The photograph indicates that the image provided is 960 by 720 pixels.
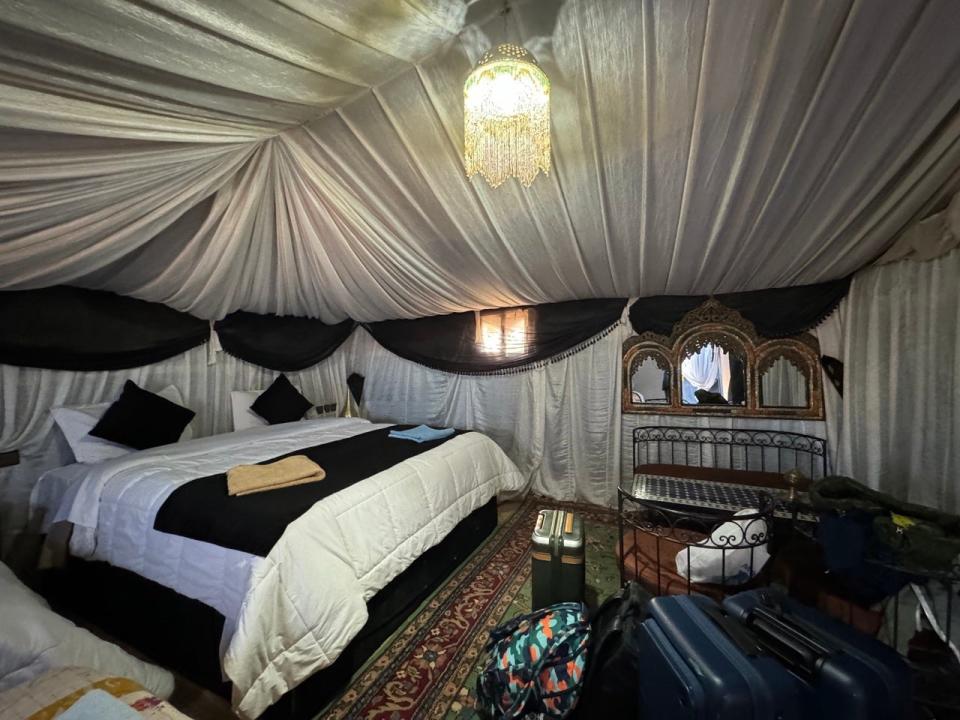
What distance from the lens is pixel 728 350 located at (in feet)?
9.84

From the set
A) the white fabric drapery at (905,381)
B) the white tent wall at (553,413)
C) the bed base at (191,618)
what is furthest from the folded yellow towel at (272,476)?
the white fabric drapery at (905,381)

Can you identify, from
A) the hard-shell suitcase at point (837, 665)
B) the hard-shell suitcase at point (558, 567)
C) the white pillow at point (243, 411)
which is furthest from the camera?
the white pillow at point (243, 411)

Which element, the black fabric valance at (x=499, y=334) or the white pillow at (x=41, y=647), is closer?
the white pillow at (x=41, y=647)

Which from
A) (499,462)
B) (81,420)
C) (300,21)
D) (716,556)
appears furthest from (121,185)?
(716,556)

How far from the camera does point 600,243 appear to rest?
2.49 m

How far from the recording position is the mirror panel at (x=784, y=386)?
9.12ft

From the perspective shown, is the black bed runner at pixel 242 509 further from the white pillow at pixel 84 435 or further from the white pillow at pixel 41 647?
the white pillow at pixel 84 435

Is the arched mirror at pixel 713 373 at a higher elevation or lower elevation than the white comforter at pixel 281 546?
higher

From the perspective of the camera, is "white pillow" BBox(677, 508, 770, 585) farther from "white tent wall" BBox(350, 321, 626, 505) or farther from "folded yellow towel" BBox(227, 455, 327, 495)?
"folded yellow towel" BBox(227, 455, 327, 495)

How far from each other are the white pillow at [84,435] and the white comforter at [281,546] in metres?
0.29

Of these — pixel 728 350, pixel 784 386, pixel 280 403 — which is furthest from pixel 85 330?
pixel 784 386

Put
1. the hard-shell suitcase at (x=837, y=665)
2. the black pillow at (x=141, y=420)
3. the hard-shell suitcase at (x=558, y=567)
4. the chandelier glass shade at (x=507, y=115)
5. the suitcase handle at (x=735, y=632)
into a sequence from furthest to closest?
the black pillow at (x=141, y=420), the hard-shell suitcase at (x=558, y=567), the chandelier glass shade at (x=507, y=115), the suitcase handle at (x=735, y=632), the hard-shell suitcase at (x=837, y=665)

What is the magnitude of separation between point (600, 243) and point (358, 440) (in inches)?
93.1

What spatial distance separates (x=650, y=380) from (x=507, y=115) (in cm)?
267
